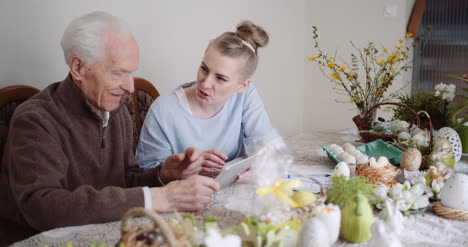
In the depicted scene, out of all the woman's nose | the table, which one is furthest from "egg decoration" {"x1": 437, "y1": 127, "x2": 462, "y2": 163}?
the woman's nose

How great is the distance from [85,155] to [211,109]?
0.62m

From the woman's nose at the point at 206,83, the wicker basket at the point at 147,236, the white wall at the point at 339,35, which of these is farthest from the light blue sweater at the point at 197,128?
the white wall at the point at 339,35

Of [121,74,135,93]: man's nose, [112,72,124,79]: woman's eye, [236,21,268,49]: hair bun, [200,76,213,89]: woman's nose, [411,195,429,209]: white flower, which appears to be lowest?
[411,195,429,209]: white flower

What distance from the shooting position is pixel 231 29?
3174 millimetres

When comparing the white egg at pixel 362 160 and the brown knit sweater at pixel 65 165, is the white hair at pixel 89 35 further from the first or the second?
the white egg at pixel 362 160

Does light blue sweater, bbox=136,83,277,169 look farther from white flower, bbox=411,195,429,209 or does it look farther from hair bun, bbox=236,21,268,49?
white flower, bbox=411,195,429,209

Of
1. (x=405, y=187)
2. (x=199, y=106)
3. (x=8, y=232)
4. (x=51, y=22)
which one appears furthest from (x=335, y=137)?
(x=8, y=232)

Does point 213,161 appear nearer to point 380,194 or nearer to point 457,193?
point 380,194

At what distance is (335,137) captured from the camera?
243 cm

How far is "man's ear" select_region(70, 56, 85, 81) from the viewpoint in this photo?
4.20ft

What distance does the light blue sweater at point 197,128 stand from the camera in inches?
66.7

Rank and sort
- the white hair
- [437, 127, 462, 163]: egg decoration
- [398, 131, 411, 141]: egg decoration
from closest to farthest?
the white hair → [437, 127, 462, 163]: egg decoration → [398, 131, 411, 141]: egg decoration

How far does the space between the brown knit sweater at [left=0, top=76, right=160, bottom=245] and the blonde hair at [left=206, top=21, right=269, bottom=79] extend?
0.46 meters

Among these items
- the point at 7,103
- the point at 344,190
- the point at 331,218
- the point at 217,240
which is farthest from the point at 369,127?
the point at 217,240
